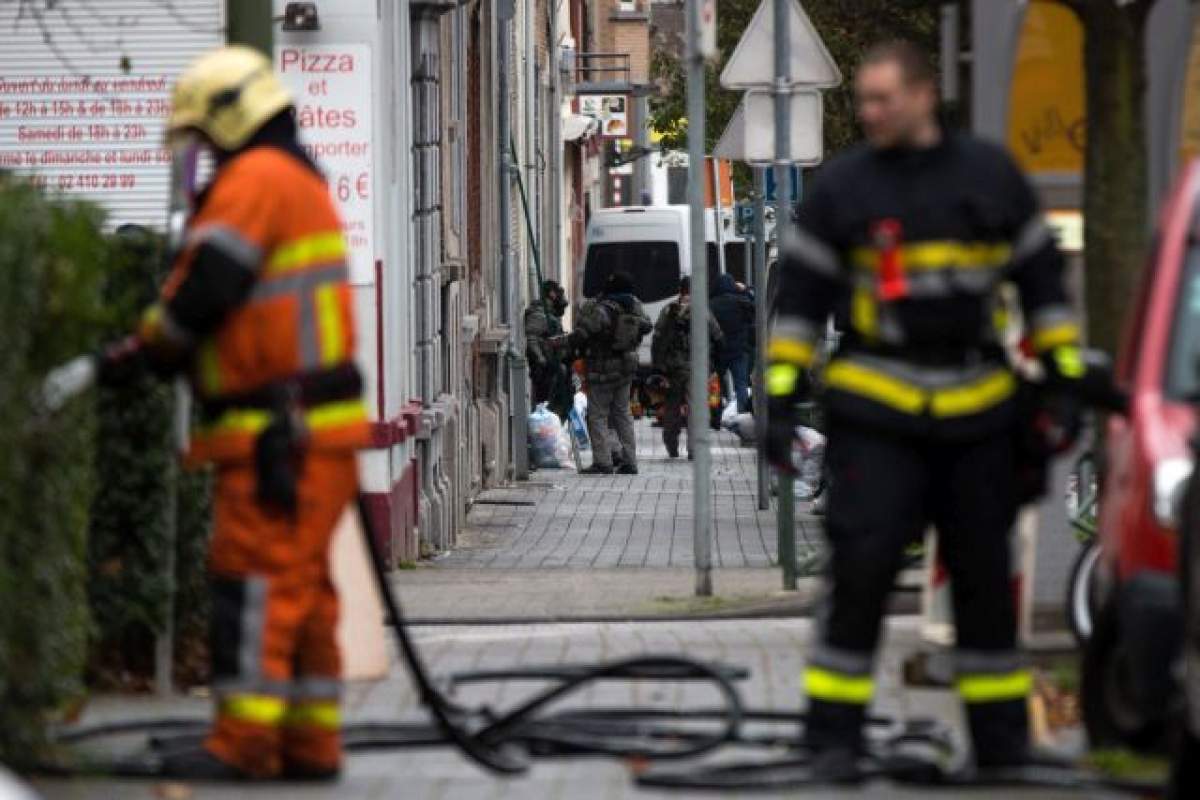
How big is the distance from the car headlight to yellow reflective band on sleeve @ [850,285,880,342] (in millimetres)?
847

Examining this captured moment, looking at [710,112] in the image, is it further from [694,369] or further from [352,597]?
[352,597]

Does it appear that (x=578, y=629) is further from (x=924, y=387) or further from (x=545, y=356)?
(x=545, y=356)

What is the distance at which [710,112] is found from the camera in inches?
1617

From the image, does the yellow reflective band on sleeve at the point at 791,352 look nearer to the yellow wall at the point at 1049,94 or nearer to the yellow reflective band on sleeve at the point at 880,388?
the yellow reflective band on sleeve at the point at 880,388

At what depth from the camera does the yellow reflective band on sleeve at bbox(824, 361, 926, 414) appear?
7.92 meters

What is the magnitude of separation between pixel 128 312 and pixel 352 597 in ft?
4.89

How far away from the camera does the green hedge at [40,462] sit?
7762 mm

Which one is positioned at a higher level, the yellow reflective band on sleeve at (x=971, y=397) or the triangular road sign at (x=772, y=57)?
the triangular road sign at (x=772, y=57)

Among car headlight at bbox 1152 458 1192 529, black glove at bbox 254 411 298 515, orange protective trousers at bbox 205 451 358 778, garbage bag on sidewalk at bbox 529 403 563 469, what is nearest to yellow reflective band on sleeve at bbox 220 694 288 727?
orange protective trousers at bbox 205 451 358 778

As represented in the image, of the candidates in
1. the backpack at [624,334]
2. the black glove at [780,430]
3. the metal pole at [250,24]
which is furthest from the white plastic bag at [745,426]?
the black glove at [780,430]

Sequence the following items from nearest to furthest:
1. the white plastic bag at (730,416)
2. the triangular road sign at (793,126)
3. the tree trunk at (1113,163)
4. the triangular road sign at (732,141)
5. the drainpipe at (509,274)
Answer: the tree trunk at (1113,163)
the triangular road sign at (793,126)
the triangular road sign at (732,141)
the drainpipe at (509,274)
the white plastic bag at (730,416)

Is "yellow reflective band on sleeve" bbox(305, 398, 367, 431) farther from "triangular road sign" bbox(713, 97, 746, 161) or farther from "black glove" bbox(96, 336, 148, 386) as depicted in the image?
"triangular road sign" bbox(713, 97, 746, 161)

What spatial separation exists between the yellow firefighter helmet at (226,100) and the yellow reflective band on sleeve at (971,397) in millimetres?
1837

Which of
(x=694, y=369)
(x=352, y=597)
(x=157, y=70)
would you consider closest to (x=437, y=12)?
(x=157, y=70)
